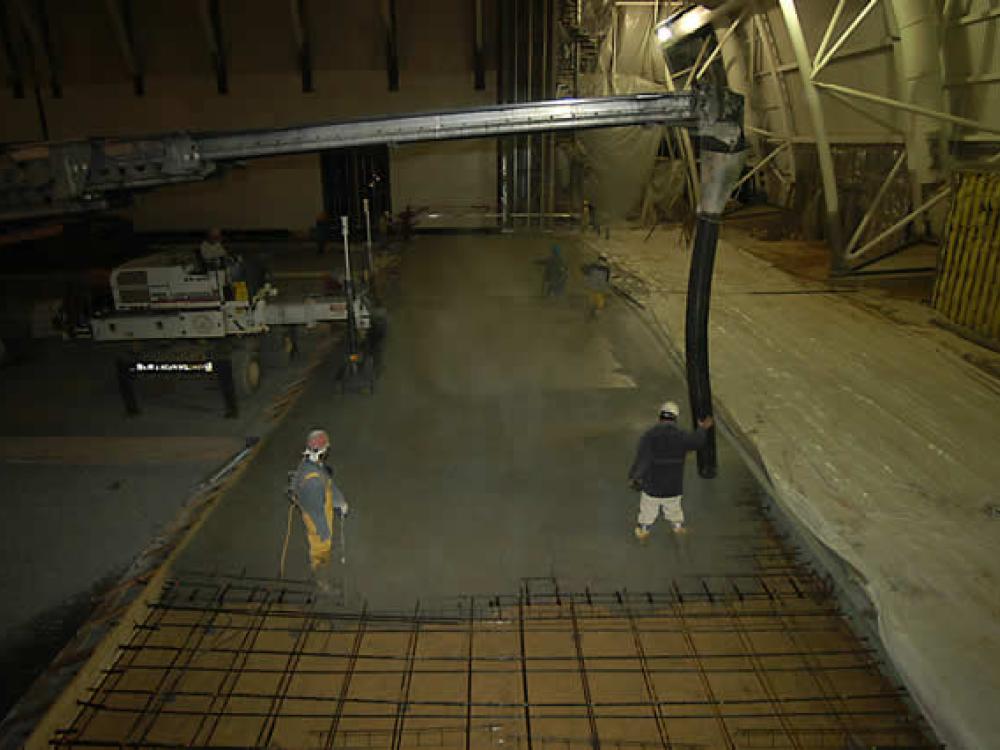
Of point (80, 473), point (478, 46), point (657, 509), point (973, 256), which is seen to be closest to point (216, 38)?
point (478, 46)

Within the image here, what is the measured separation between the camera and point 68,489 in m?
7.21

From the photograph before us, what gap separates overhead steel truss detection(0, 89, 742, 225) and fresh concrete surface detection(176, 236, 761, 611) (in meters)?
3.35

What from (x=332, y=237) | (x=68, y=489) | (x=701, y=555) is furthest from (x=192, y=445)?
(x=332, y=237)

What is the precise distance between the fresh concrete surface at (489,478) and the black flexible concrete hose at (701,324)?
1.92ft

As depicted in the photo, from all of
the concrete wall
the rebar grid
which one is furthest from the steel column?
the rebar grid

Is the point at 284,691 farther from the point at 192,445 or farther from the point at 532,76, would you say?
the point at 532,76

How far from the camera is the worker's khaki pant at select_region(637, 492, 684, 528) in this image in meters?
5.89

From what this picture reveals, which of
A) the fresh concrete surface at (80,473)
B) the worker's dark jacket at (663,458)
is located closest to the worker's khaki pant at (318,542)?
the fresh concrete surface at (80,473)

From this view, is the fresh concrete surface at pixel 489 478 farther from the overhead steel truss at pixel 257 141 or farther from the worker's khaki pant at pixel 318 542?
the overhead steel truss at pixel 257 141

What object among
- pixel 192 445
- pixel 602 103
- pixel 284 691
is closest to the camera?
pixel 284 691

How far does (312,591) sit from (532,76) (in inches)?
782

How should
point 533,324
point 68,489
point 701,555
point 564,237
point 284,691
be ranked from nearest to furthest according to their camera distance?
point 284,691 → point 701,555 → point 68,489 → point 533,324 → point 564,237

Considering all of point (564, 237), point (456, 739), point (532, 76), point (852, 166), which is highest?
point (532, 76)

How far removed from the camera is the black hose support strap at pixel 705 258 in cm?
609
